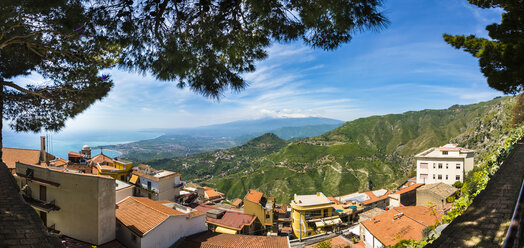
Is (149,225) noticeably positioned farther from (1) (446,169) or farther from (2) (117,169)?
(1) (446,169)

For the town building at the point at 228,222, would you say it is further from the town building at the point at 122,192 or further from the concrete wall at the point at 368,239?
the concrete wall at the point at 368,239

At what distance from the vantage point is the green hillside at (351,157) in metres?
57.6

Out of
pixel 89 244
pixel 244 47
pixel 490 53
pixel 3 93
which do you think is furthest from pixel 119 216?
pixel 490 53

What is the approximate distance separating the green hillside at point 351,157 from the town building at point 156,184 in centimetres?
3828

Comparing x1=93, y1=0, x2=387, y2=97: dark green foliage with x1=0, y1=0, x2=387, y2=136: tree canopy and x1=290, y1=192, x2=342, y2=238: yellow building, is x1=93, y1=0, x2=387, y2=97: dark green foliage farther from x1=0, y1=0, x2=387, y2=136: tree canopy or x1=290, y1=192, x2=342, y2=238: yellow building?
x1=290, y1=192, x2=342, y2=238: yellow building

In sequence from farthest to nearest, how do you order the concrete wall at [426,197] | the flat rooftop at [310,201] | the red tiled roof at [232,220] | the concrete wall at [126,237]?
the flat rooftop at [310,201] → the concrete wall at [426,197] → the red tiled roof at [232,220] → the concrete wall at [126,237]

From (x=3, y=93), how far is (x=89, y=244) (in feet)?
19.1

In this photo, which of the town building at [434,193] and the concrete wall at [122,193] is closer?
the concrete wall at [122,193]

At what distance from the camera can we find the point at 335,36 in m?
4.36

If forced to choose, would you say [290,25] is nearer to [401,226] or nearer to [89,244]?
[89,244]

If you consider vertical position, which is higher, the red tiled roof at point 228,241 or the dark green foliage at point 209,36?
the dark green foliage at point 209,36

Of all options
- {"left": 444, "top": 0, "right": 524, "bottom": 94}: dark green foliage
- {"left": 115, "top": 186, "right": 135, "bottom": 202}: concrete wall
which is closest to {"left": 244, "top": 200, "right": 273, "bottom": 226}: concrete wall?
{"left": 115, "top": 186, "right": 135, "bottom": 202}: concrete wall

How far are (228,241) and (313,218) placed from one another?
1267 centimetres

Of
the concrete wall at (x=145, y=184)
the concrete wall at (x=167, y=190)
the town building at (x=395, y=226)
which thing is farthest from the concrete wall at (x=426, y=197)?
the concrete wall at (x=145, y=184)
